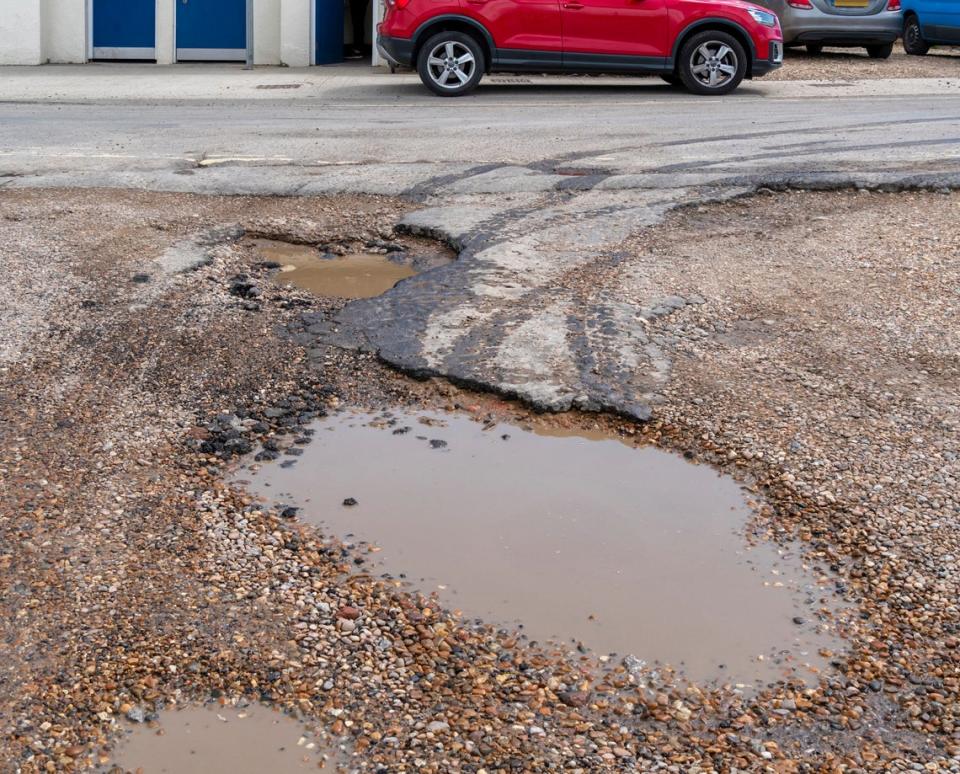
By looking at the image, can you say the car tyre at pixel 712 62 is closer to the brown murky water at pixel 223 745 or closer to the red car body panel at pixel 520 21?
the red car body panel at pixel 520 21

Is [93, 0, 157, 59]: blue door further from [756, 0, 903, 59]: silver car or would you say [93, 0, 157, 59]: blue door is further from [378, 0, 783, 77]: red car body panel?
[756, 0, 903, 59]: silver car

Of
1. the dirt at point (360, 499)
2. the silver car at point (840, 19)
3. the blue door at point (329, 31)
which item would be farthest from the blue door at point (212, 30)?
the dirt at point (360, 499)

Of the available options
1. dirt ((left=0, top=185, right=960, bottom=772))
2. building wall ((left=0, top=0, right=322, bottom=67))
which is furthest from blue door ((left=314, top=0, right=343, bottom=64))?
dirt ((left=0, top=185, right=960, bottom=772))

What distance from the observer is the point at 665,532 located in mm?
4586

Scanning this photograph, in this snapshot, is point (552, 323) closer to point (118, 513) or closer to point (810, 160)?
point (118, 513)

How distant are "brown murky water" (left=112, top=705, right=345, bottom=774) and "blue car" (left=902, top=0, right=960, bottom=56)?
19.8 metres

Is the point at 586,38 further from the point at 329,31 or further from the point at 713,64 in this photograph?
the point at 329,31

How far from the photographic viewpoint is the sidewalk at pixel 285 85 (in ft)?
52.7

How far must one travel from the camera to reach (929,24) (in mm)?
20469

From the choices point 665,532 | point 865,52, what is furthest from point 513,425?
point 865,52

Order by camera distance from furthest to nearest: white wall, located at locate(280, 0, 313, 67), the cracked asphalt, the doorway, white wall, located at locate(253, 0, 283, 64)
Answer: the doorway, white wall, located at locate(253, 0, 283, 64), white wall, located at locate(280, 0, 313, 67), the cracked asphalt

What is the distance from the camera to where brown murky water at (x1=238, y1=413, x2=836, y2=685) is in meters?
3.90

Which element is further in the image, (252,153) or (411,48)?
(411,48)

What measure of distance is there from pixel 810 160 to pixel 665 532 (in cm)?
624
